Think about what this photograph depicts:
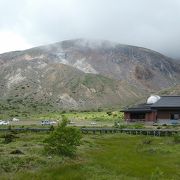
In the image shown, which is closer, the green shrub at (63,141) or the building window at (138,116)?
the green shrub at (63,141)

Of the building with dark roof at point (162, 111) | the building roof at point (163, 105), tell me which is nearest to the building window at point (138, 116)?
the building with dark roof at point (162, 111)

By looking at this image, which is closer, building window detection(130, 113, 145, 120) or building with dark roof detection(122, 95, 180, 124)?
building with dark roof detection(122, 95, 180, 124)

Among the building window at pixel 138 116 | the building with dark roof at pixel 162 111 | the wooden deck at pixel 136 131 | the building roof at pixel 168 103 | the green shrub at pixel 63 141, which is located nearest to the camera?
the green shrub at pixel 63 141

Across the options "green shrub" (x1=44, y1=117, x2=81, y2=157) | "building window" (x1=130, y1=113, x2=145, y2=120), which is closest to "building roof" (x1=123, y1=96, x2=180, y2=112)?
"building window" (x1=130, y1=113, x2=145, y2=120)

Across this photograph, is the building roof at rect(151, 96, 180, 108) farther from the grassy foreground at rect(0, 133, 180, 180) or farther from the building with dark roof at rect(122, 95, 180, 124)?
the grassy foreground at rect(0, 133, 180, 180)

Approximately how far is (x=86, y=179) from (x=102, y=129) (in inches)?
2004

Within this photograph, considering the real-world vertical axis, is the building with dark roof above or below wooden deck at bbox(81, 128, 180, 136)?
above

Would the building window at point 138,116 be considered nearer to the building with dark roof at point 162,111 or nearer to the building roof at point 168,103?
the building with dark roof at point 162,111

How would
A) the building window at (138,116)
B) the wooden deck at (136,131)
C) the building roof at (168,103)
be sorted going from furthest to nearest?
the building window at (138,116), the building roof at (168,103), the wooden deck at (136,131)

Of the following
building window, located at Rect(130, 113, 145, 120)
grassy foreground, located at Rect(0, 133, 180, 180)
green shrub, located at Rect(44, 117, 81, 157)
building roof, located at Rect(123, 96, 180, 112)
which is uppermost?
building roof, located at Rect(123, 96, 180, 112)

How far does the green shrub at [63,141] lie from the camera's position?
4194 cm

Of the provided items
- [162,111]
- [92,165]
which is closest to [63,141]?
[92,165]

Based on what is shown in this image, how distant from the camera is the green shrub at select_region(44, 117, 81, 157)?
1651 inches

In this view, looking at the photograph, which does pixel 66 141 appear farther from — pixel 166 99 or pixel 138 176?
pixel 166 99
